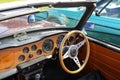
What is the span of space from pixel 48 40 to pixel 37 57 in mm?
254

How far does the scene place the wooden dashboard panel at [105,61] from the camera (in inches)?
119

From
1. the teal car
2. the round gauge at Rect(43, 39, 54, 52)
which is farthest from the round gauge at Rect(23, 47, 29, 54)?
the teal car

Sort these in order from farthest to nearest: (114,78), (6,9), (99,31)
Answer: (99,31), (114,78), (6,9)

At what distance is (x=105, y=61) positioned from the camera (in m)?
3.19

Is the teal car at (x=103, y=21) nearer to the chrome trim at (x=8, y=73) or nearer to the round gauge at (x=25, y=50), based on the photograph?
the round gauge at (x=25, y=50)

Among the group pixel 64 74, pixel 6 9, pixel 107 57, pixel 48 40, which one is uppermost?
pixel 6 9

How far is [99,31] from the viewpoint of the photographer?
393 centimetres

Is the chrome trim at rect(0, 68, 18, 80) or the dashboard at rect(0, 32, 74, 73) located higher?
the dashboard at rect(0, 32, 74, 73)

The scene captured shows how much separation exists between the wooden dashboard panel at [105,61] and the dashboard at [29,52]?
0.53 meters

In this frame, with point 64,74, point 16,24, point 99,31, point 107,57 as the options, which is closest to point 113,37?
point 99,31

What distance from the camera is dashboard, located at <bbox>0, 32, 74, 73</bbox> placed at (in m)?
Answer: 2.65

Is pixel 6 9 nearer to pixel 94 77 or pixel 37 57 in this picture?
pixel 37 57

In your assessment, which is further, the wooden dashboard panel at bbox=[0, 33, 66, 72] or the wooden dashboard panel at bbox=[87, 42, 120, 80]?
the wooden dashboard panel at bbox=[87, 42, 120, 80]

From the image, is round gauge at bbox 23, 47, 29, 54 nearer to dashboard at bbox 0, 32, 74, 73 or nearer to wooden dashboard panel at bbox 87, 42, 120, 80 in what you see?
dashboard at bbox 0, 32, 74, 73
